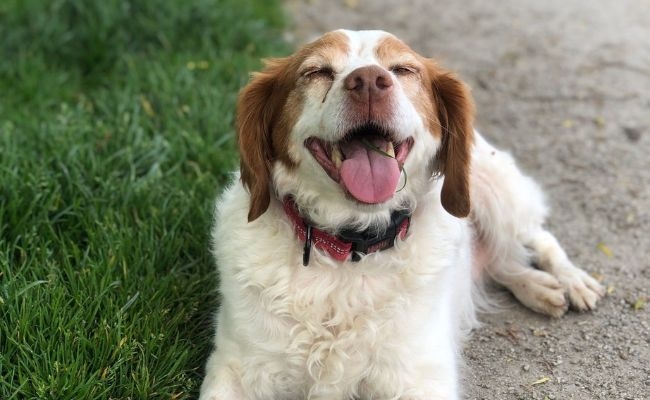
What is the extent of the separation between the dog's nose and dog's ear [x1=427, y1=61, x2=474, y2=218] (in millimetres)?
353

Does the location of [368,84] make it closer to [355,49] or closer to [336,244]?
[355,49]

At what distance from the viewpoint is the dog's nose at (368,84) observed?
2.29 metres

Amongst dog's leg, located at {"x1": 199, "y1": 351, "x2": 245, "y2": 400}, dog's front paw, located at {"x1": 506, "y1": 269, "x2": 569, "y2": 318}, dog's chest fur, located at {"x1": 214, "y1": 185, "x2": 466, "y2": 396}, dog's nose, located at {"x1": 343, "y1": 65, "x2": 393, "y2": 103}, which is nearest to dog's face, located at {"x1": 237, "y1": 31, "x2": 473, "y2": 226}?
dog's nose, located at {"x1": 343, "y1": 65, "x2": 393, "y2": 103}

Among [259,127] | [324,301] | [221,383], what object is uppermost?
[259,127]

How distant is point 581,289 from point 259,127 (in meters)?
1.46

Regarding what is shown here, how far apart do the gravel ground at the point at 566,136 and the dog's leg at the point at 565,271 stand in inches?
2.1

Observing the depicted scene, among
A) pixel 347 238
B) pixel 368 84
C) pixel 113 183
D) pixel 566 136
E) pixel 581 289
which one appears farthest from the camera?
pixel 566 136

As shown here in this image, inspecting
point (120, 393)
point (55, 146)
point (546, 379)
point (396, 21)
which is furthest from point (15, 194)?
point (396, 21)

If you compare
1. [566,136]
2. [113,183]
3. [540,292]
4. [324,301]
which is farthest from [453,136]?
[566,136]

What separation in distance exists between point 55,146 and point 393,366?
2050 millimetres

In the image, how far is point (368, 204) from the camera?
2.34 m

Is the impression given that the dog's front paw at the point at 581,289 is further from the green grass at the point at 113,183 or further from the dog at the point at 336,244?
the green grass at the point at 113,183

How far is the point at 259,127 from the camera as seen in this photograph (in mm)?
2570

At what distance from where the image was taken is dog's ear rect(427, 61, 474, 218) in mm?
2553
